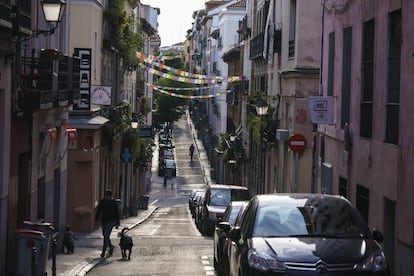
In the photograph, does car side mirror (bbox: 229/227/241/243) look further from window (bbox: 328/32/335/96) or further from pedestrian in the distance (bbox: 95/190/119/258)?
window (bbox: 328/32/335/96)

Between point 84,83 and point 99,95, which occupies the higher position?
point 84,83

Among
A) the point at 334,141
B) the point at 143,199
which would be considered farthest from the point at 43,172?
the point at 143,199

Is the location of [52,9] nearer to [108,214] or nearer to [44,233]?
[44,233]

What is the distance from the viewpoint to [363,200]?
17578 mm

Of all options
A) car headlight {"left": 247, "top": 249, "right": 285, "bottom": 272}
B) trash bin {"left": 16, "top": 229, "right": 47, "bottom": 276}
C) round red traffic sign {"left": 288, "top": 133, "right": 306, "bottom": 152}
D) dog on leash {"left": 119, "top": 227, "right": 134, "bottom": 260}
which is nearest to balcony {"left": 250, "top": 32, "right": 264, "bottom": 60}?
round red traffic sign {"left": 288, "top": 133, "right": 306, "bottom": 152}

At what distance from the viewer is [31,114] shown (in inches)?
660

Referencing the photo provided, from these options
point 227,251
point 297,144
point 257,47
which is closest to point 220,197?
point 297,144

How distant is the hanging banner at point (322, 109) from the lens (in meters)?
20.3

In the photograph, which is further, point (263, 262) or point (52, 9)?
point (52, 9)

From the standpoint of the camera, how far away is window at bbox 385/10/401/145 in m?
14.8

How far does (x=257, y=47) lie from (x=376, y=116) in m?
29.0

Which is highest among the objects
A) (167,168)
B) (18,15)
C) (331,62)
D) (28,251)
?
(18,15)

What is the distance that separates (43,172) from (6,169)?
4937mm

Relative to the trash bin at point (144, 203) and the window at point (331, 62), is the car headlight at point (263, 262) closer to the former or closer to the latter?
the window at point (331, 62)
